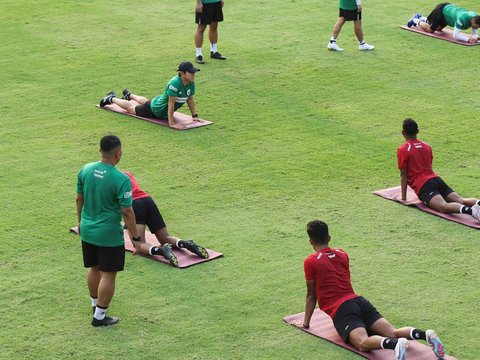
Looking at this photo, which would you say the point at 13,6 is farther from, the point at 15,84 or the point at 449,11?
the point at 449,11

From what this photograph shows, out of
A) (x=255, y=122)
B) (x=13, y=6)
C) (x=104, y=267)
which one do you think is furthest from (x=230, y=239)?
(x=13, y=6)

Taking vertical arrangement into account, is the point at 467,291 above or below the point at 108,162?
below

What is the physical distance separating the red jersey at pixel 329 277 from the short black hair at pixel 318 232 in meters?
0.10

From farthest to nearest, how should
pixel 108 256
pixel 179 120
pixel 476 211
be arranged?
1. pixel 179 120
2. pixel 476 211
3. pixel 108 256

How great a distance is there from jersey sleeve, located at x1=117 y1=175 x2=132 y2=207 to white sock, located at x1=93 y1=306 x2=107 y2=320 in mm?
1113

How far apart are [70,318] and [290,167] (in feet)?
17.4

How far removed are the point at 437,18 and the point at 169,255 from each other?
12.1 m

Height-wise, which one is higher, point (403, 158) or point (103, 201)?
point (103, 201)

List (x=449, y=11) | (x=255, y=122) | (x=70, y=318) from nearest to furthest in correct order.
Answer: (x=70, y=318) < (x=255, y=122) < (x=449, y=11)

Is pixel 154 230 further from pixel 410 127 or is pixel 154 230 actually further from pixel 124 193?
pixel 410 127

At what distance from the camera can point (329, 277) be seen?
10234 mm

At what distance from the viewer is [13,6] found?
2397 cm

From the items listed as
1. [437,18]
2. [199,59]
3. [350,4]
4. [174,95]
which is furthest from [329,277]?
[437,18]

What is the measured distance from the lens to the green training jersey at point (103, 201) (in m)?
10.2
